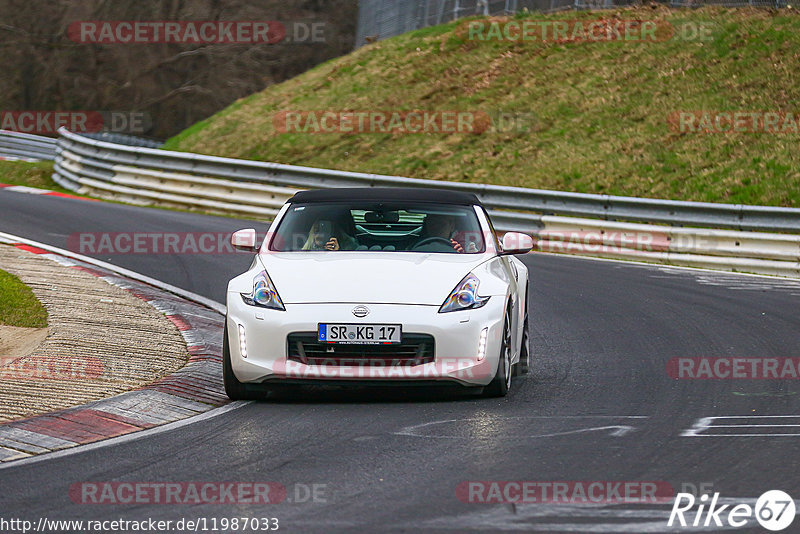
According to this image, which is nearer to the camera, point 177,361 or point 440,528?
point 440,528

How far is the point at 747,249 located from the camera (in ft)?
58.8

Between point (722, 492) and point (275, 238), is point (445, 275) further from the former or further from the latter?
point (722, 492)

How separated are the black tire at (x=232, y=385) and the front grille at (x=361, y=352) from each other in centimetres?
41

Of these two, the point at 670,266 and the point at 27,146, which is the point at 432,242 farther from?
the point at 27,146

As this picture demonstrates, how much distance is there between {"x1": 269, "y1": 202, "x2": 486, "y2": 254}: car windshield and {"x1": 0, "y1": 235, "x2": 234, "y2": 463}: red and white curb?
114cm

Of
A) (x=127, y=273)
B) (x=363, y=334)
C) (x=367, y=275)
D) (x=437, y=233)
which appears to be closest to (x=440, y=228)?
(x=437, y=233)

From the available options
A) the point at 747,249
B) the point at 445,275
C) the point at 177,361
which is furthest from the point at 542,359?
the point at 747,249

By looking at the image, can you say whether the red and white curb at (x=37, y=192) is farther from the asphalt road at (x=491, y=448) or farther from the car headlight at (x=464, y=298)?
the car headlight at (x=464, y=298)

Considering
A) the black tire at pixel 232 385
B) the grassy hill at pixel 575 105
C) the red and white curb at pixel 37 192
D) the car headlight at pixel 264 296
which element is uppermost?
the grassy hill at pixel 575 105

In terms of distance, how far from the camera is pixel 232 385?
816cm

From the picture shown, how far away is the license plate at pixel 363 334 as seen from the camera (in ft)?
25.9

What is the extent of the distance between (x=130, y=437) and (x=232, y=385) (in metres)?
1.24

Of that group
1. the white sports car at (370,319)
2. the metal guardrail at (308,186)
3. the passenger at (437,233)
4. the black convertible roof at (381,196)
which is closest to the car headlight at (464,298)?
the white sports car at (370,319)

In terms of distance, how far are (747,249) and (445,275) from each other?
10.7 m
